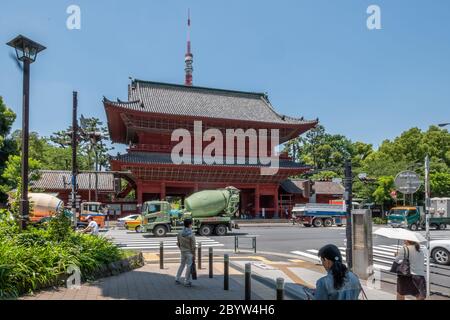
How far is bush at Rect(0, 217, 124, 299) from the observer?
8070mm

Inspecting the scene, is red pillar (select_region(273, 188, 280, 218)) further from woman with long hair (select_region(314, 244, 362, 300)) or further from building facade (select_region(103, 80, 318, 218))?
woman with long hair (select_region(314, 244, 362, 300))

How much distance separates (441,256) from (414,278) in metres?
8.36

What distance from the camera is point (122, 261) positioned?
1153 cm

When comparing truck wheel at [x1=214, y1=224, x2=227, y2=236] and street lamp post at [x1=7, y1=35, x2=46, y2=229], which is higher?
street lamp post at [x1=7, y1=35, x2=46, y2=229]

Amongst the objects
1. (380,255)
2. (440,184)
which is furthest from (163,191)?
(440,184)

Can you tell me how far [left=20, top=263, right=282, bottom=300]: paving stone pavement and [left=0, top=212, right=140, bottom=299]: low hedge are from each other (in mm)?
287

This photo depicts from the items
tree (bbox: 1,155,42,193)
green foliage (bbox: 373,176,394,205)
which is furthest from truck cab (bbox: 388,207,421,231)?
tree (bbox: 1,155,42,193)

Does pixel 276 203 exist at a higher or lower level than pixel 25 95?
lower

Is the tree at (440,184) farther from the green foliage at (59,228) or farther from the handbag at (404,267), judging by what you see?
the green foliage at (59,228)

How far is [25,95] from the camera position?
1023 centimetres

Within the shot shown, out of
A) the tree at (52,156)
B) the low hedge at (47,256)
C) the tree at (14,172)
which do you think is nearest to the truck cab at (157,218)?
the tree at (14,172)

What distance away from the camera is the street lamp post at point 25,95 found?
9.95 m

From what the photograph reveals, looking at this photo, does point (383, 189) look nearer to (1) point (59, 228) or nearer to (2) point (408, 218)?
(2) point (408, 218)
